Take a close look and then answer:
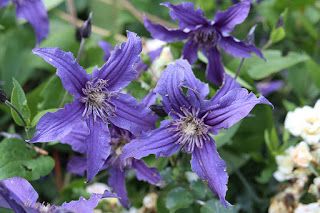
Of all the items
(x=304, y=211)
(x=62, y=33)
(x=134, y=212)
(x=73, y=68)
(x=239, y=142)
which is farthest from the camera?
(x=62, y=33)

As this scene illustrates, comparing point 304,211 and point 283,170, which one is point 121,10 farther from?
point 304,211

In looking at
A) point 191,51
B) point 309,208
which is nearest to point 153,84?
point 191,51

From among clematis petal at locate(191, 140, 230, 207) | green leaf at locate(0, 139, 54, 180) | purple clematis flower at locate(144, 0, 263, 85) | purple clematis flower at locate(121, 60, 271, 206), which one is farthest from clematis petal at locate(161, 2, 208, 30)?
green leaf at locate(0, 139, 54, 180)

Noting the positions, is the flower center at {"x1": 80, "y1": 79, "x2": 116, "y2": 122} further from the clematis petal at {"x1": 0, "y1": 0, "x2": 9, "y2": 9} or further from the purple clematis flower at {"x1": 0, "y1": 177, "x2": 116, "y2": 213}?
the clematis petal at {"x1": 0, "y1": 0, "x2": 9, "y2": 9}

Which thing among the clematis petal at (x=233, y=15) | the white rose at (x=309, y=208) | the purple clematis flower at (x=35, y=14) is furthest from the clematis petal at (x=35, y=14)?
the white rose at (x=309, y=208)

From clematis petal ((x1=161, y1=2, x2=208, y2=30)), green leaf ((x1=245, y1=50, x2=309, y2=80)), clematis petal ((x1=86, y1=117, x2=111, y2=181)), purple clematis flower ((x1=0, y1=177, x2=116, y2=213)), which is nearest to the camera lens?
purple clematis flower ((x1=0, y1=177, x2=116, y2=213))

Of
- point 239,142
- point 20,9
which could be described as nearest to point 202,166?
point 239,142

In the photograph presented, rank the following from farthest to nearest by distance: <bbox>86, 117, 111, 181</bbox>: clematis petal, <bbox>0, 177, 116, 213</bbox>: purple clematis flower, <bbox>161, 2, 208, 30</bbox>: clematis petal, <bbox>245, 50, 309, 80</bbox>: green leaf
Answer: <bbox>245, 50, 309, 80</bbox>: green leaf → <bbox>161, 2, 208, 30</bbox>: clematis petal → <bbox>86, 117, 111, 181</bbox>: clematis petal → <bbox>0, 177, 116, 213</bbox>: purple clematis flower
